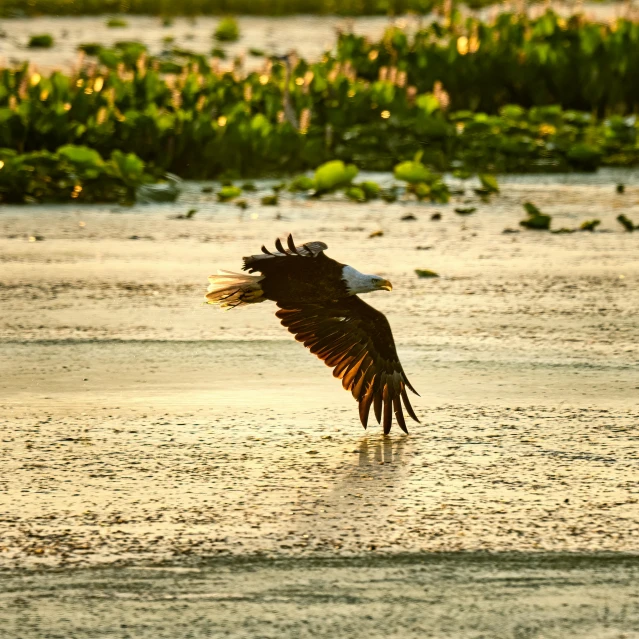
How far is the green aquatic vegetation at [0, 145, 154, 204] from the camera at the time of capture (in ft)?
40.7

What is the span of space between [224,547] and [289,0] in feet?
96.0

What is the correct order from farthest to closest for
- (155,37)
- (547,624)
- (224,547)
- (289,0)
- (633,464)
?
1. (289,0)
2. (155,37)
3. (633,464)
4. (224,547)
5. (547,624)

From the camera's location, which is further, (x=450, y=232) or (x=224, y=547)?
(x=450, y=232)

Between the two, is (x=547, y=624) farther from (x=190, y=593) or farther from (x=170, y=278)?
(x=170, y=278)

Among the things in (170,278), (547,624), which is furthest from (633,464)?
(170,278)

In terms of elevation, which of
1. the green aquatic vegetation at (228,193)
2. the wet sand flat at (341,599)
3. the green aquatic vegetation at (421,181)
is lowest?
the green aquatic vegetation at (228,193)

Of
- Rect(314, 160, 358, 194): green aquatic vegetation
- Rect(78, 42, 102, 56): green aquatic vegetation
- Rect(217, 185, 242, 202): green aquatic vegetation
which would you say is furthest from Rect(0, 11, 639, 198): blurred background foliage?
Rect(78, 42, 102, 56): green aquatic vegetation

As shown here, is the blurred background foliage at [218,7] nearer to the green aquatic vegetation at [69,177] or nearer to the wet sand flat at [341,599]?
the green aquatic vegetation at [69,177]

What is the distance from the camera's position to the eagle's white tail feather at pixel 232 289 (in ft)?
19.2

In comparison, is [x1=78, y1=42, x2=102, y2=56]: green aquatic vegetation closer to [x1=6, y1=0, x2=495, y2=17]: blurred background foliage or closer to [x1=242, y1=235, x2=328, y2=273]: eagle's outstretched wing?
[x1=6, y1=0, x2=495, y2=17]: blurred background foliage

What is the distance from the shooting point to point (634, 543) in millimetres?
4582

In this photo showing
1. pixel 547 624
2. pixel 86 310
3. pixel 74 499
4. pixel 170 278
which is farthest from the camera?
pixel 170 278

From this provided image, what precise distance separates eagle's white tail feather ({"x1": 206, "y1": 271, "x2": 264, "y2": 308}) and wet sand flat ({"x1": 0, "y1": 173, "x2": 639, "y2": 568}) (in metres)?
0.44

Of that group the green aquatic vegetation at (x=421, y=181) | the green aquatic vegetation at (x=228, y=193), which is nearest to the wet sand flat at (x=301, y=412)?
the green aquatic vegetation at (x=228, y=193)
